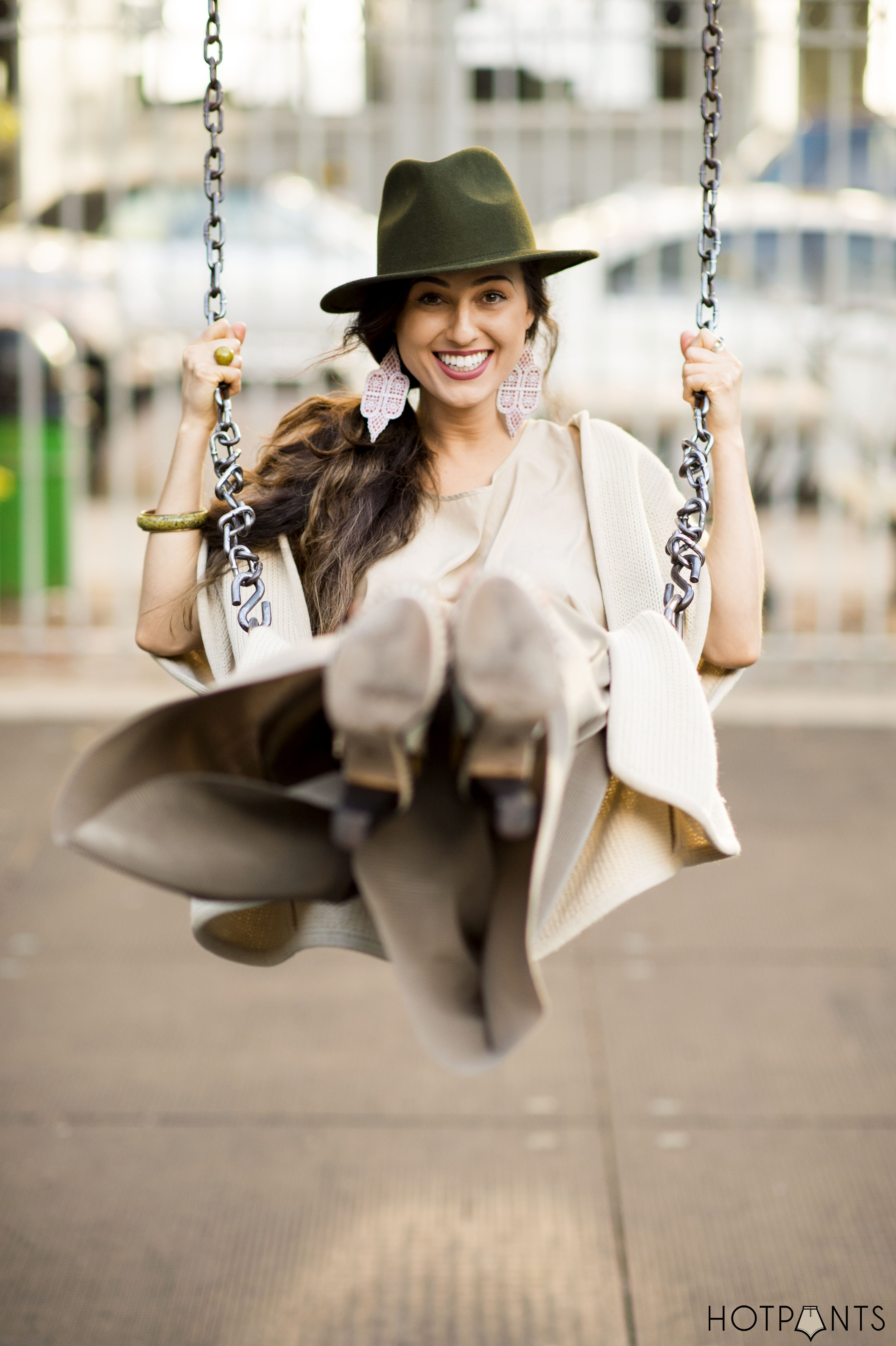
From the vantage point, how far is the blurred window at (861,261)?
611cm

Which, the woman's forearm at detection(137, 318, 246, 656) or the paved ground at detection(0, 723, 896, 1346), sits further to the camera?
the paved ground at detection(0, 723, 896, 1346)

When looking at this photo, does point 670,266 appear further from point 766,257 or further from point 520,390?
point 520,390

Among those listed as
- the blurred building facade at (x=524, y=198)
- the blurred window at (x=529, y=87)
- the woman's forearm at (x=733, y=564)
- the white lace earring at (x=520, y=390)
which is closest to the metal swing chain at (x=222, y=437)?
the white lace earring at (x=520, y=390)

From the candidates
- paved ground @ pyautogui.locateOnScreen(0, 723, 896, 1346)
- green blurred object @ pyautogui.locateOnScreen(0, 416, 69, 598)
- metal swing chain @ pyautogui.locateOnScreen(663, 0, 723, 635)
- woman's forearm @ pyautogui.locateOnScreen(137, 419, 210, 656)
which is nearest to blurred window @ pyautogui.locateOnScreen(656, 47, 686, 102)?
green blurred object @ pyautogui.locateOnScreen(0, 416, 69, 598)

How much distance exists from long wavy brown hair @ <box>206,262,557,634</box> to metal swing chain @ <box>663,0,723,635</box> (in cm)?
27

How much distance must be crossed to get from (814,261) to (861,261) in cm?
51

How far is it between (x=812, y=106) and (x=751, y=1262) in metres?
8.47

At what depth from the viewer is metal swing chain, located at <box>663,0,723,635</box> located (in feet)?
6.25

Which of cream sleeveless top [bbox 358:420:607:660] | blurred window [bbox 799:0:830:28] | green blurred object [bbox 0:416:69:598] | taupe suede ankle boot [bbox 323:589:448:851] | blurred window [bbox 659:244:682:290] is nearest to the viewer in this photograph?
taupe suede ankle boot [bbox 323:589:448:851]

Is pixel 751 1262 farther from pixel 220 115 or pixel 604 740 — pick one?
pixel 220 115

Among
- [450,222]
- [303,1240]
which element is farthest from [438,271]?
[303,1240]

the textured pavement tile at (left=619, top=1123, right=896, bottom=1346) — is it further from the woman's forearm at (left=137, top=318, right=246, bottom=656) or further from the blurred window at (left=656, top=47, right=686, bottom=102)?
the blurred window at (left=656, top=47, right=686, bottom=102)

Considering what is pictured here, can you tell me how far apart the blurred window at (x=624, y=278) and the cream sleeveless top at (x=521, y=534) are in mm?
4441

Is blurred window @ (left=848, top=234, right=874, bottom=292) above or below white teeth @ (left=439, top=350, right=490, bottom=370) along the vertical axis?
above
